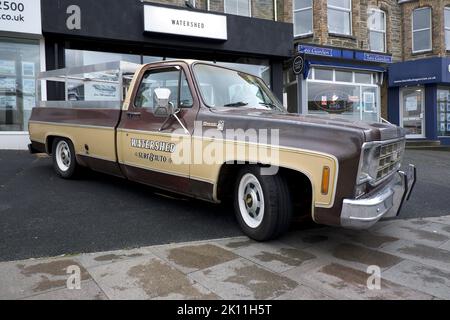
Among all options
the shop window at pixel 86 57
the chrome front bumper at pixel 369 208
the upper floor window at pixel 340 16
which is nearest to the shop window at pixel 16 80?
the shop window at pixel 86 57

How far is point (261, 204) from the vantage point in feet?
14.2

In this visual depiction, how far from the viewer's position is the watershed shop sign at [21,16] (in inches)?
393

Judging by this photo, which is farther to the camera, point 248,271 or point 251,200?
point 251,200

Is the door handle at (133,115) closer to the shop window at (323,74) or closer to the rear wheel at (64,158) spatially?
the rear wheel at (64,158)

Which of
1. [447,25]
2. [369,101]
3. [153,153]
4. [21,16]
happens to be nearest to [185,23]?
[21,16]

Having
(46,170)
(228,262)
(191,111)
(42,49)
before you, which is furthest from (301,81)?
(228,262)

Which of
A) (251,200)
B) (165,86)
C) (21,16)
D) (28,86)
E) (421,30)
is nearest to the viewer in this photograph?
(251,200)

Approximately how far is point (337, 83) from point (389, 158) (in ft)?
39.0

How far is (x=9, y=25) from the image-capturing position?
10.1 m

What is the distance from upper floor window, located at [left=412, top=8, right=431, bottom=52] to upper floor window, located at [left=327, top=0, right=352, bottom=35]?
381 centimetres

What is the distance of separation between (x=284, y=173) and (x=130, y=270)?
69.5 inches

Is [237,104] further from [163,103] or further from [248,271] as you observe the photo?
[248,271]

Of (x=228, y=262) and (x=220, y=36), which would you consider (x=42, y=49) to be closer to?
(x=220, y=36)

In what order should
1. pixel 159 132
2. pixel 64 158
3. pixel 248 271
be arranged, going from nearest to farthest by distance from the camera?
pixel 248 271 → pixel 159 132 → pixel 64 158
